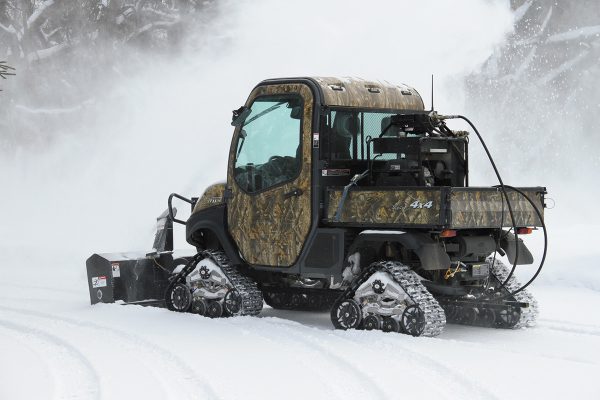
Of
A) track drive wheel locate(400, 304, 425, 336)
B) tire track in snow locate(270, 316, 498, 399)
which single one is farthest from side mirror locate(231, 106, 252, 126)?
track drive wheel locate(400, 304, 425, 336)

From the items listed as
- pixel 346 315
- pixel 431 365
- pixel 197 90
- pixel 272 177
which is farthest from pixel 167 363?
pixel 197 90

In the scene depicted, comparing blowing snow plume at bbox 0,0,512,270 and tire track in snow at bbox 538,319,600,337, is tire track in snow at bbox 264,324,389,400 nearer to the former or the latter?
tire track in snow at bbox 538,319,600,337

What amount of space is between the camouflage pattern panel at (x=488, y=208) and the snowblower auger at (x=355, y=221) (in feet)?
0.04

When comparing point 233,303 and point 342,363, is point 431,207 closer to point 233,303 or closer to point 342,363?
point 342,363

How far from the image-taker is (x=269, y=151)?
10.8 metres

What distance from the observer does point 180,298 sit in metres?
11.4

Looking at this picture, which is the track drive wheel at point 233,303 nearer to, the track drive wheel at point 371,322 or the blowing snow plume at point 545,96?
the track drive wheel at point 371,322

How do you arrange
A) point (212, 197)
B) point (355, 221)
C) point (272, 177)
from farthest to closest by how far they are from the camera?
1. point (212, 197)
2. point (272, 177)
3. point (355, 221)

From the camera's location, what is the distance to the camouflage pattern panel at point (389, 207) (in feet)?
30.9

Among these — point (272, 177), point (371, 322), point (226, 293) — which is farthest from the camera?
point (226, 293)

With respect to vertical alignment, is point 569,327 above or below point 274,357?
above

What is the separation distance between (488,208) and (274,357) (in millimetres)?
2341

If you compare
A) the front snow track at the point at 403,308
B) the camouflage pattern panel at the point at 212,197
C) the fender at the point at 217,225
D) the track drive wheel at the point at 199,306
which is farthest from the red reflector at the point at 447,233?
the track drive wheel at the point at 199,306

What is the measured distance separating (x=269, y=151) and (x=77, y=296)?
338 cm
